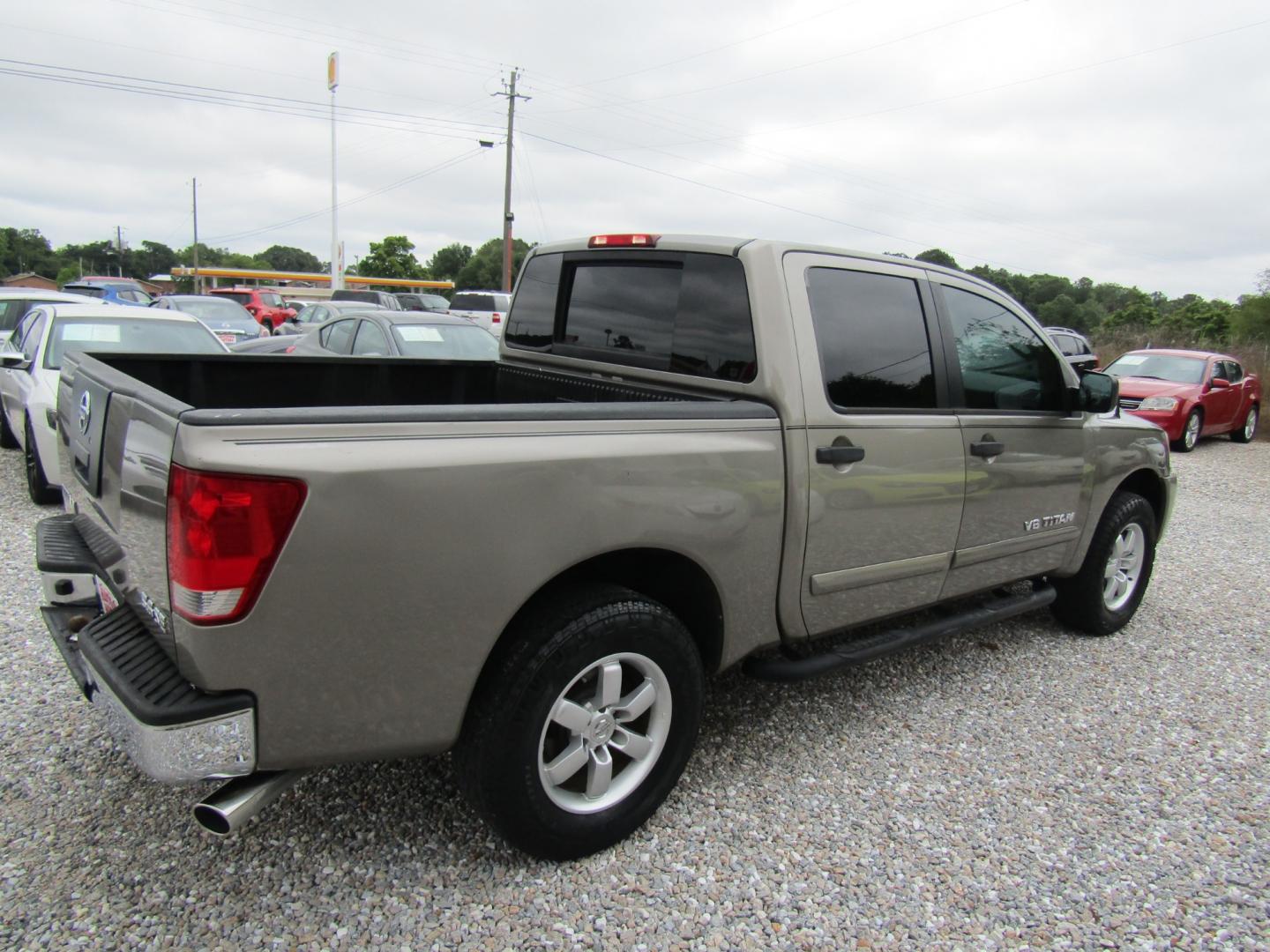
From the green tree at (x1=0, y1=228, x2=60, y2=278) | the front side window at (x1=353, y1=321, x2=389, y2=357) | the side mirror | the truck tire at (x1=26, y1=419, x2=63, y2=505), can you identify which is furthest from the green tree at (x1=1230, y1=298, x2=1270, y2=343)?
the green tree at (x1=0, y1=228, x2=60, y2=278)

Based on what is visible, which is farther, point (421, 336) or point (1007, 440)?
point (421, 336)

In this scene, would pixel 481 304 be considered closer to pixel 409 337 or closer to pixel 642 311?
pixel 409 337

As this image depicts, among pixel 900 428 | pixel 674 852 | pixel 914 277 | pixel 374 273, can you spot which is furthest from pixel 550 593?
pixel 374 273

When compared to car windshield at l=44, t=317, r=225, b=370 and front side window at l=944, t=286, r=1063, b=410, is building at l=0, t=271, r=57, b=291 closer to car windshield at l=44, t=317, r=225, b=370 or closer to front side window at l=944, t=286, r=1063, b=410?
car windshield at l=44, t=317, r=225, b=370

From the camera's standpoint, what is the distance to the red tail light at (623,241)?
3.29m

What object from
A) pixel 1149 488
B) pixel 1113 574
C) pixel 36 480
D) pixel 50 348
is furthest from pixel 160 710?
pixel 50 348

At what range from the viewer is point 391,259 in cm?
7494

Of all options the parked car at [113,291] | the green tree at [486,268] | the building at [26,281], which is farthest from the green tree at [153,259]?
the parked car at [113,291]

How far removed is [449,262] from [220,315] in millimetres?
84214

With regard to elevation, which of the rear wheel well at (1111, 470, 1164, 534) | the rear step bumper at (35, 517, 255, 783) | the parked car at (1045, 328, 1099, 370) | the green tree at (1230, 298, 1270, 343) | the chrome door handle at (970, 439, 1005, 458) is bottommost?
the rear step bumper at (35, 517, 255, 783)

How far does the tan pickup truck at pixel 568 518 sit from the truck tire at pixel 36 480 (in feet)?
11.4

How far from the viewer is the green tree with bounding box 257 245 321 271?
119688mm

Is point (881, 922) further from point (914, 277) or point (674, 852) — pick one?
point (914, 277)

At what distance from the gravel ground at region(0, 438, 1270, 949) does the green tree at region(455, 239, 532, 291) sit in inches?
2874
